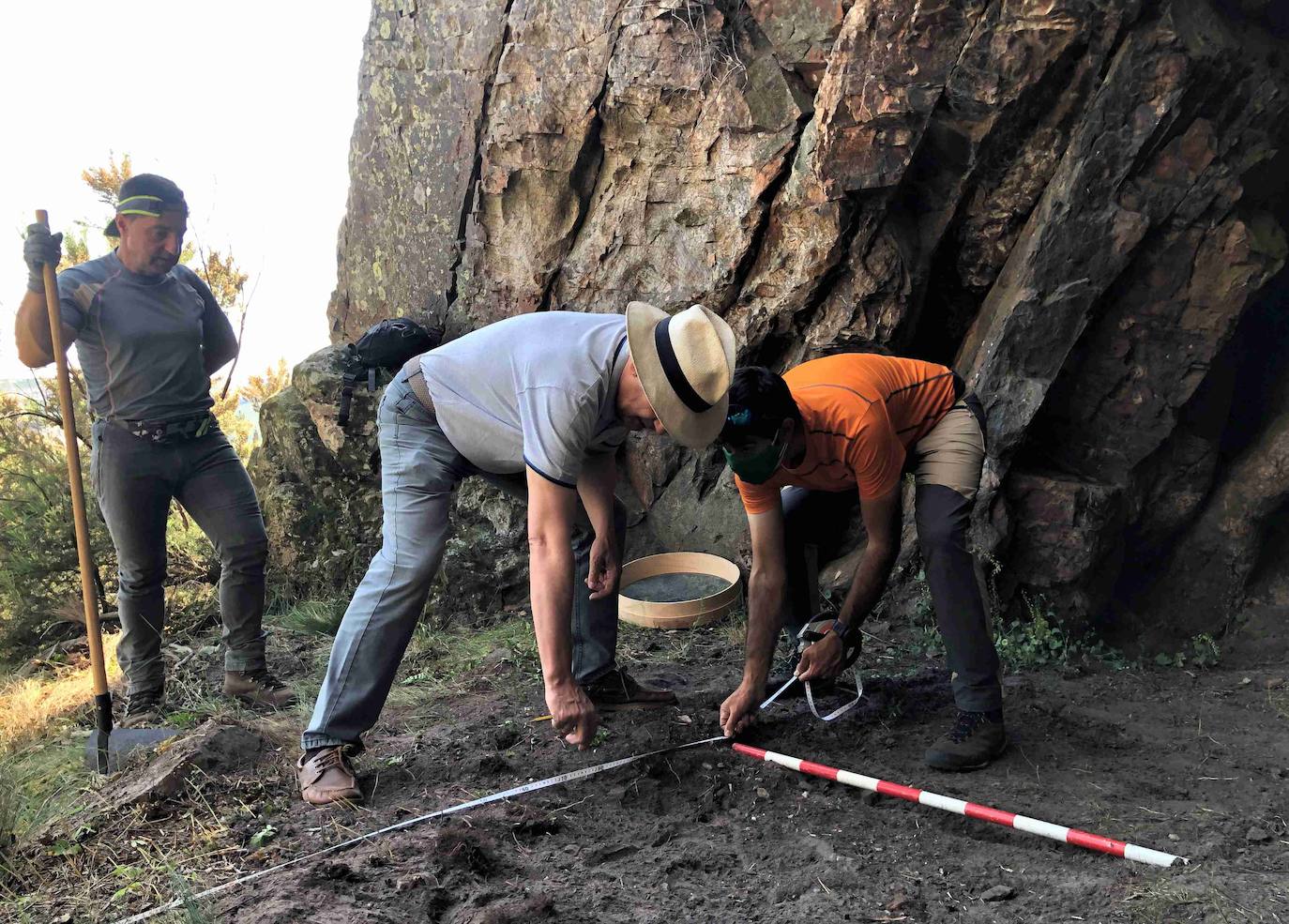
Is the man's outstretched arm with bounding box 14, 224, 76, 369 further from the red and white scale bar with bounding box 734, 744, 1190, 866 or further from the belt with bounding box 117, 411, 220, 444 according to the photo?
the red and white scale bar with bounding box 734, 744, 1190, 866

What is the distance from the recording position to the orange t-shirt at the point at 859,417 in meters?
3.38

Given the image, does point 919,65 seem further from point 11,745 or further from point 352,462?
point 11,745

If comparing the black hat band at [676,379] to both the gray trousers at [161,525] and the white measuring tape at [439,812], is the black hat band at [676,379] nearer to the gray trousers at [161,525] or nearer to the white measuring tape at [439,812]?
the white measuring tape at [439,812]

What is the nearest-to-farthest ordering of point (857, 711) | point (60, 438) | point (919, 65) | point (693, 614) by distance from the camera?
point (857, 711), point (919, 65), point (693, 614), point (60, 438)

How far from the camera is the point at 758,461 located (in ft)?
10.9

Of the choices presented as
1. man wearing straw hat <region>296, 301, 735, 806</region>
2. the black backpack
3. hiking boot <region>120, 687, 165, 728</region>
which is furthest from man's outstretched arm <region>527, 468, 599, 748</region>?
the black backpack

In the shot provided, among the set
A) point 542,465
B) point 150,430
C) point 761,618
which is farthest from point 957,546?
point 150,430

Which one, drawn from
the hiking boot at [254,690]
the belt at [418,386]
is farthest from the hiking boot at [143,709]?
the belt at [418,386]

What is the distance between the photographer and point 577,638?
156 inches

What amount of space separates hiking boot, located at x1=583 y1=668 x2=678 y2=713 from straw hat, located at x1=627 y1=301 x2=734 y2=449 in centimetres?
147

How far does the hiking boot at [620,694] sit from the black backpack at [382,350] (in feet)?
9.45

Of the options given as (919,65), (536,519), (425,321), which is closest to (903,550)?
(919,65)

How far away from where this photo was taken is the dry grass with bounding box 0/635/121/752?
4648 mm

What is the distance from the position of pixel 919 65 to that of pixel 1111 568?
2862mm
